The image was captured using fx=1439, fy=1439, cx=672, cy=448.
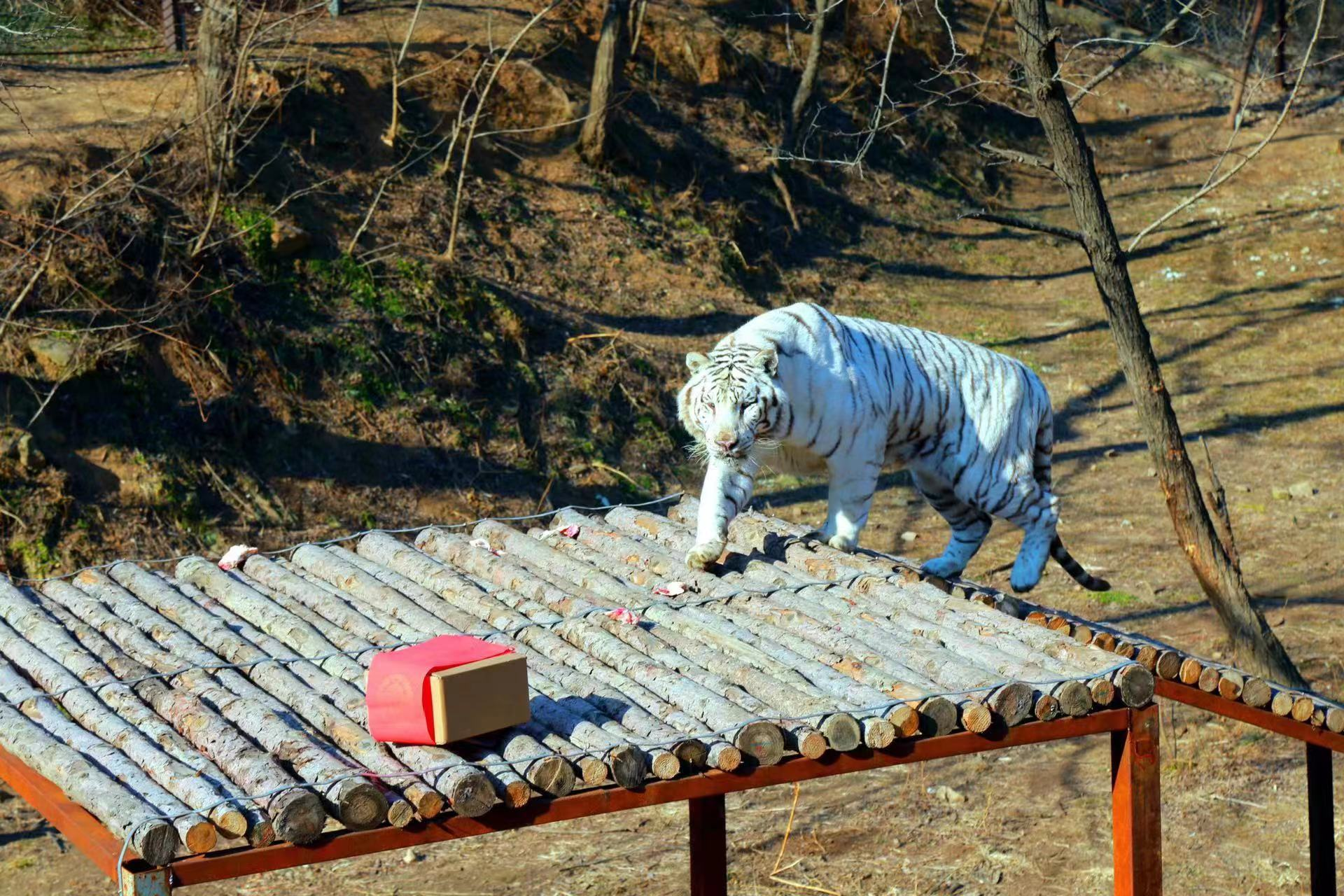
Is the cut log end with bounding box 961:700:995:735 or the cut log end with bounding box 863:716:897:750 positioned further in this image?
the cut log end with bounding box 961:700:995:735

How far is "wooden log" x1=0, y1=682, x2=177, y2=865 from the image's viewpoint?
2.96 m

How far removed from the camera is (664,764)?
341 centimetres

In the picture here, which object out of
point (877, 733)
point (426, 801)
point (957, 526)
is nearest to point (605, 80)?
point (957, 526)

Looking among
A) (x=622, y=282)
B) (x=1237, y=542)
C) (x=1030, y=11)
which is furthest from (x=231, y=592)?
(x=622, y=282)

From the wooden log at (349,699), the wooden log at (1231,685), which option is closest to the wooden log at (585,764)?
the wooden log at (349,699)

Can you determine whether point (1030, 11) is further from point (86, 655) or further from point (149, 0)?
point (149, 0)

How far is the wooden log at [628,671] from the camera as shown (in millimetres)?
3512

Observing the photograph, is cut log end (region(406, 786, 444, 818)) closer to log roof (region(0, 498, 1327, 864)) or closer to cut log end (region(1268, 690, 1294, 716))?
log roof (region(0, 498, 1327, 864))

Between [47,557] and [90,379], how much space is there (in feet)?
4.66

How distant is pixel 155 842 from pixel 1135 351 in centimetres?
516

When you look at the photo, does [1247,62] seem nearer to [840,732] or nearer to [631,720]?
[840,732]

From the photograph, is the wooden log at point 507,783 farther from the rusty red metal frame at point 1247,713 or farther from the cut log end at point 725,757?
the rusty red metal frame at point 1247,713

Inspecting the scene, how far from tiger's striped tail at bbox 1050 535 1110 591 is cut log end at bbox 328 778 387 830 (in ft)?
13.4

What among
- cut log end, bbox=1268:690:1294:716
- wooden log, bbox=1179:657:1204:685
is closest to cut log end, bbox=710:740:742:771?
wooden log, bbox=1179:657:1204:685
